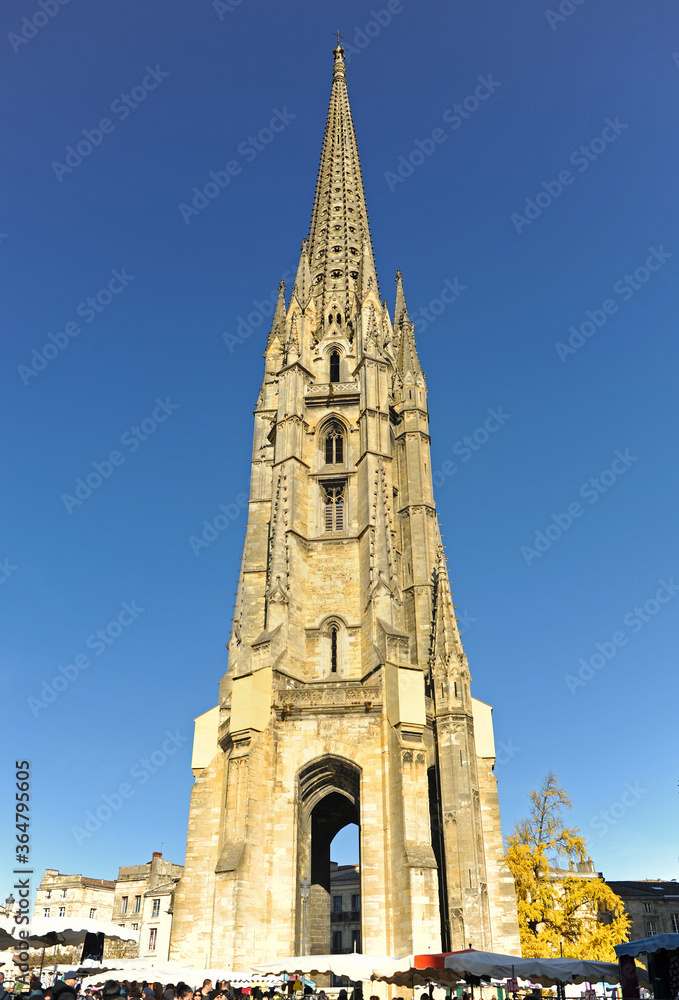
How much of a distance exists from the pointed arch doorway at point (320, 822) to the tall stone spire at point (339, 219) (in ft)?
77.7

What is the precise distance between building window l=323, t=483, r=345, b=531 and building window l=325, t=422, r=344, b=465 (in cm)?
119

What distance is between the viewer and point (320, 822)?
31.5 m

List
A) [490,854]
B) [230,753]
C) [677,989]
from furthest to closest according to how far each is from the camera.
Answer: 1. [490,854]
2. [230,753]
3. [677,989]

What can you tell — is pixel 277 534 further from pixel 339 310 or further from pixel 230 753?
pixel 339 310

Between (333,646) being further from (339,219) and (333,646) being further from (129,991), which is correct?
(339,219)

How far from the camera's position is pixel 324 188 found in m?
47.4

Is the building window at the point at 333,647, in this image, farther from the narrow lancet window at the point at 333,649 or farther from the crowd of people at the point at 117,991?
the crowd of people at the point at 117,991

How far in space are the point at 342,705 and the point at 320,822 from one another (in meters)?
7.26

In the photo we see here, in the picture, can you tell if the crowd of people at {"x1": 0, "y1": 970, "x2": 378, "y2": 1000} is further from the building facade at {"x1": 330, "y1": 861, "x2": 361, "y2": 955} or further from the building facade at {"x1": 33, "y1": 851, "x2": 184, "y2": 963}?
the building facade at {"x1": 330, "y1": 861, "x2": 361, "y2": 955}

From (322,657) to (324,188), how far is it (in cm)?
2991

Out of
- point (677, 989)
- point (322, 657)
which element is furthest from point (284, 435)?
point (677, 989)

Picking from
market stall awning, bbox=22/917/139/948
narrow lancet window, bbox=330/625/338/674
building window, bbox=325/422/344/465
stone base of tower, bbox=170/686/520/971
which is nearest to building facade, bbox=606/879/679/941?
stone base of tower, bbox=170/686/520/971

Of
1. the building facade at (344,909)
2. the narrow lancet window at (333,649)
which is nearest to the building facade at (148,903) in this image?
the building facade at (344,909)

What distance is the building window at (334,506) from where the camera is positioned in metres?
33.2
